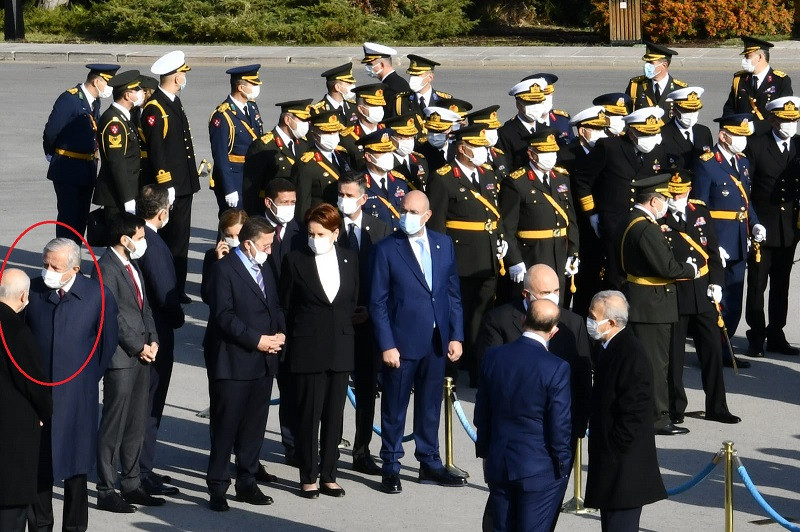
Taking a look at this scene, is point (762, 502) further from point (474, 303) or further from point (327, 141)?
point (327, 141)

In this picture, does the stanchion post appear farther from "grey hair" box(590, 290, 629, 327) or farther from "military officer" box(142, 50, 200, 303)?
"military officer" box(142, 50, 200, 303)

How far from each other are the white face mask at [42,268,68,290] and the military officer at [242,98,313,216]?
4.17 m

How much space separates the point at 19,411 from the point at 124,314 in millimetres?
1191

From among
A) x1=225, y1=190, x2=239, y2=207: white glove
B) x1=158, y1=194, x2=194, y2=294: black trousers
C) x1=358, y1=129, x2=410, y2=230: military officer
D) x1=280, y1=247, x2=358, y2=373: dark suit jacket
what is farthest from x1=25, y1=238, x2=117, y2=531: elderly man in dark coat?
x1=158, y1=194, x2=194, y2=294: black trousers

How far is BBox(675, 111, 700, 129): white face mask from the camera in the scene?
Answer: 1359 cm

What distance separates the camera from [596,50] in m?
29.8

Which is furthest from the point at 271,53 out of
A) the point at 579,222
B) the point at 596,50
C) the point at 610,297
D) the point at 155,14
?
the point at 610,297

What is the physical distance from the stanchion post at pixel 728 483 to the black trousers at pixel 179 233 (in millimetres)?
6632

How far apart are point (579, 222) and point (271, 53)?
57.9ft

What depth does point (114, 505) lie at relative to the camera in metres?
9.43

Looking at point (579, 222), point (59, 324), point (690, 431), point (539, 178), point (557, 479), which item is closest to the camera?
point (557, 479)

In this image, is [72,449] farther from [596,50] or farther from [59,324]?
[596,50]

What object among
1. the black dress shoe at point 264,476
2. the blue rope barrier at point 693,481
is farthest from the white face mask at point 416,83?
the blue rope barrier at point 693,481

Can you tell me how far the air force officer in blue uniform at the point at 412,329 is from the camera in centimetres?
1004
